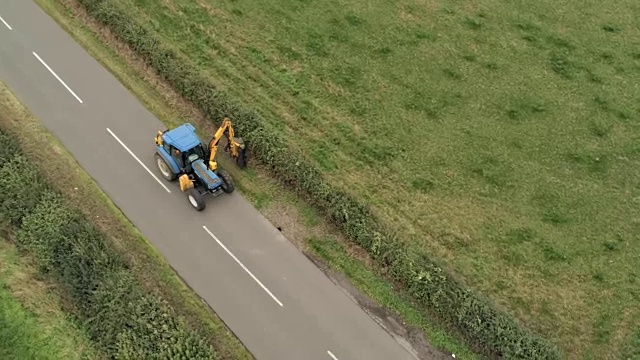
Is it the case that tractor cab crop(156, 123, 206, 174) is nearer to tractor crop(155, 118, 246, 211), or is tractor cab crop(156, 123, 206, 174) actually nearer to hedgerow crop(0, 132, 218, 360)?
tractor crop(155, 118, 246, 211)

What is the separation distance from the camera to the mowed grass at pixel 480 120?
851 inches

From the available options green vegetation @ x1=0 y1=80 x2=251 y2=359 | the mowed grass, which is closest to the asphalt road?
green vegetation @ x1=0 y1=80 x2=251 y2=359

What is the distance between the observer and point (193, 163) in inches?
882

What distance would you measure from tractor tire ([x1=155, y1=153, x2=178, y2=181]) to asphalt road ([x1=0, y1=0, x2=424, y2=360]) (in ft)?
1.14

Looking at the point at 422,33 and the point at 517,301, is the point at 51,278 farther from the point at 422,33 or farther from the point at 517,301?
the point at 422,33

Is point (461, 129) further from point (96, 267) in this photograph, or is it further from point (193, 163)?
point (96, 267)

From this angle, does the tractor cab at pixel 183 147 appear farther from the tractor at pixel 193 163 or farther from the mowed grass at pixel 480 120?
the mowed grass at pixel 480 120

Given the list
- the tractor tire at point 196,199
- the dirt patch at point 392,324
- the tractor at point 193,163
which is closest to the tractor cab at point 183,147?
the tractor at point 193,163

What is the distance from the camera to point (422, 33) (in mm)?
29453

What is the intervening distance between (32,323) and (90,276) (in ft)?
7.96

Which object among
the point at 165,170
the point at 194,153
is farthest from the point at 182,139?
the point at 165,170

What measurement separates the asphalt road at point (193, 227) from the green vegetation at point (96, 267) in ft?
2.40

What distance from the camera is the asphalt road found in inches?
783

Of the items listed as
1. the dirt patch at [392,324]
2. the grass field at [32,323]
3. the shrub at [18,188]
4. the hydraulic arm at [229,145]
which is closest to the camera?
the grass field at [32,323]
